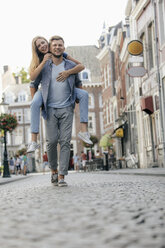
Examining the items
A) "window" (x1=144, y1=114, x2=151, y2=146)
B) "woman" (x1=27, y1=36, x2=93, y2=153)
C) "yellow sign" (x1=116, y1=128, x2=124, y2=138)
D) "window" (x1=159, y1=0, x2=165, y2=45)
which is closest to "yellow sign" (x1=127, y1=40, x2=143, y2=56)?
"window" (x1=159, y1=0, x2=165, y2=45)

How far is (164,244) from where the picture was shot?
2688 millimetres

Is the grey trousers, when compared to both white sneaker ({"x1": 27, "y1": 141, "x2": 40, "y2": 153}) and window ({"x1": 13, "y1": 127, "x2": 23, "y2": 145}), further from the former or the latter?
window ({"x1": 13, "y1": 127, "x2": 23, "y2": 145})

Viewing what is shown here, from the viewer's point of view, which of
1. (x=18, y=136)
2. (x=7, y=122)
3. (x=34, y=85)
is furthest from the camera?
(x=18, y=136)

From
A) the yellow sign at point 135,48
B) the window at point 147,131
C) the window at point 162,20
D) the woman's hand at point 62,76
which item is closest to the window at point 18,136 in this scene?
the window at point 147,131

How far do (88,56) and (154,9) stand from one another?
1714 inches

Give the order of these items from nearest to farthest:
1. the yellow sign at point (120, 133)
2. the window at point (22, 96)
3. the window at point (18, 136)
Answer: the yellow sign at point (120, 133) → the window at point (18, 136) → the window at point (22, 96)

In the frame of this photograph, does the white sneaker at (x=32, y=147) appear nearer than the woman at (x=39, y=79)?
Yes

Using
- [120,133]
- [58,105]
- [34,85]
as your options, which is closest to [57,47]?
[34,85]

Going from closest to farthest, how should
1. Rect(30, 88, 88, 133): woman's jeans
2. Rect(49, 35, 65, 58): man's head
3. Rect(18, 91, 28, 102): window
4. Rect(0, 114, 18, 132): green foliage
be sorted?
Rect(30, 88, 88, 133): woman's jeans < Rect(49, 35, 65, 58): man's head < Rect(0, 114, 18, 132): green foliage < Rect(18, 91, 28, 102): window

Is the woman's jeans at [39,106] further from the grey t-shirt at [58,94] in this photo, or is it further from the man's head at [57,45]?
the man's head at [57,45]

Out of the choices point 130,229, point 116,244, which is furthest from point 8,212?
point 116,244

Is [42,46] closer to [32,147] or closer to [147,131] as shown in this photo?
[32,147]

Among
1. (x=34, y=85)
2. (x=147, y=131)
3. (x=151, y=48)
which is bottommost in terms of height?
(x=34, y=85)

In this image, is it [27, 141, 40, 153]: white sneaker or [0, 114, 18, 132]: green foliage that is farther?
[0, 114, 18, 132]: green foliage
